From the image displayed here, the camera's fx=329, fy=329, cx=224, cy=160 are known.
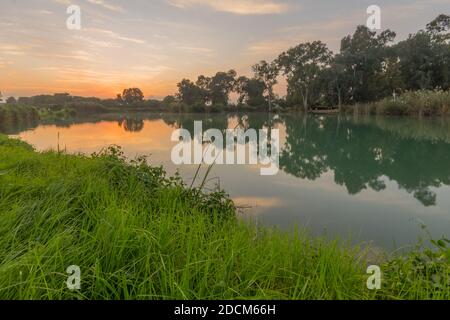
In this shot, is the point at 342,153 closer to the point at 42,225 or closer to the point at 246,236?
the point at 246,236

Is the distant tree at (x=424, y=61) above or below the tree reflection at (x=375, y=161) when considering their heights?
above

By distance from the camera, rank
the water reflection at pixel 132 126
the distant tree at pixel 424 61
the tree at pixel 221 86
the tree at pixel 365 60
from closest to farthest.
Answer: the water reflection at pixel 132 126 → the distant tree at pixel 424 61 → the tree at pixel 365 60 → the tree at pixel 221 86

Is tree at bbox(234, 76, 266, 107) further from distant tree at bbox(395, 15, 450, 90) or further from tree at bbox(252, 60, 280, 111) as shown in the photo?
distant tree at bbox(395, 15, 450, 90)

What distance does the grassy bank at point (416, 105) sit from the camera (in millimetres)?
22766

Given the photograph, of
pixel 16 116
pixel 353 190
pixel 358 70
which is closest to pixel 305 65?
pixel 358 70

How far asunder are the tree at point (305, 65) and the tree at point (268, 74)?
18.9 ft

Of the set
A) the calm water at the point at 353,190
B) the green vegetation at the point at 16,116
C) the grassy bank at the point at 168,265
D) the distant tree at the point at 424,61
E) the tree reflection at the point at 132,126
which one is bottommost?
the calm water at the point at 353,190

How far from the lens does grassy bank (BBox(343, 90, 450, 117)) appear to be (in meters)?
22.8

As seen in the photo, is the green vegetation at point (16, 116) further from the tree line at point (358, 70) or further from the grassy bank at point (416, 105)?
the grassy bank at point (416, 105)

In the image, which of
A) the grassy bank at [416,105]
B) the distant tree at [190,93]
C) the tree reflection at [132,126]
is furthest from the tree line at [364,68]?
the tree reflection at [132,126]

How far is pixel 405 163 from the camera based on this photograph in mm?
8328

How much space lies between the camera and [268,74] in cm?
5006

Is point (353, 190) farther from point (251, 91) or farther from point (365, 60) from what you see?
point (251, 91)
